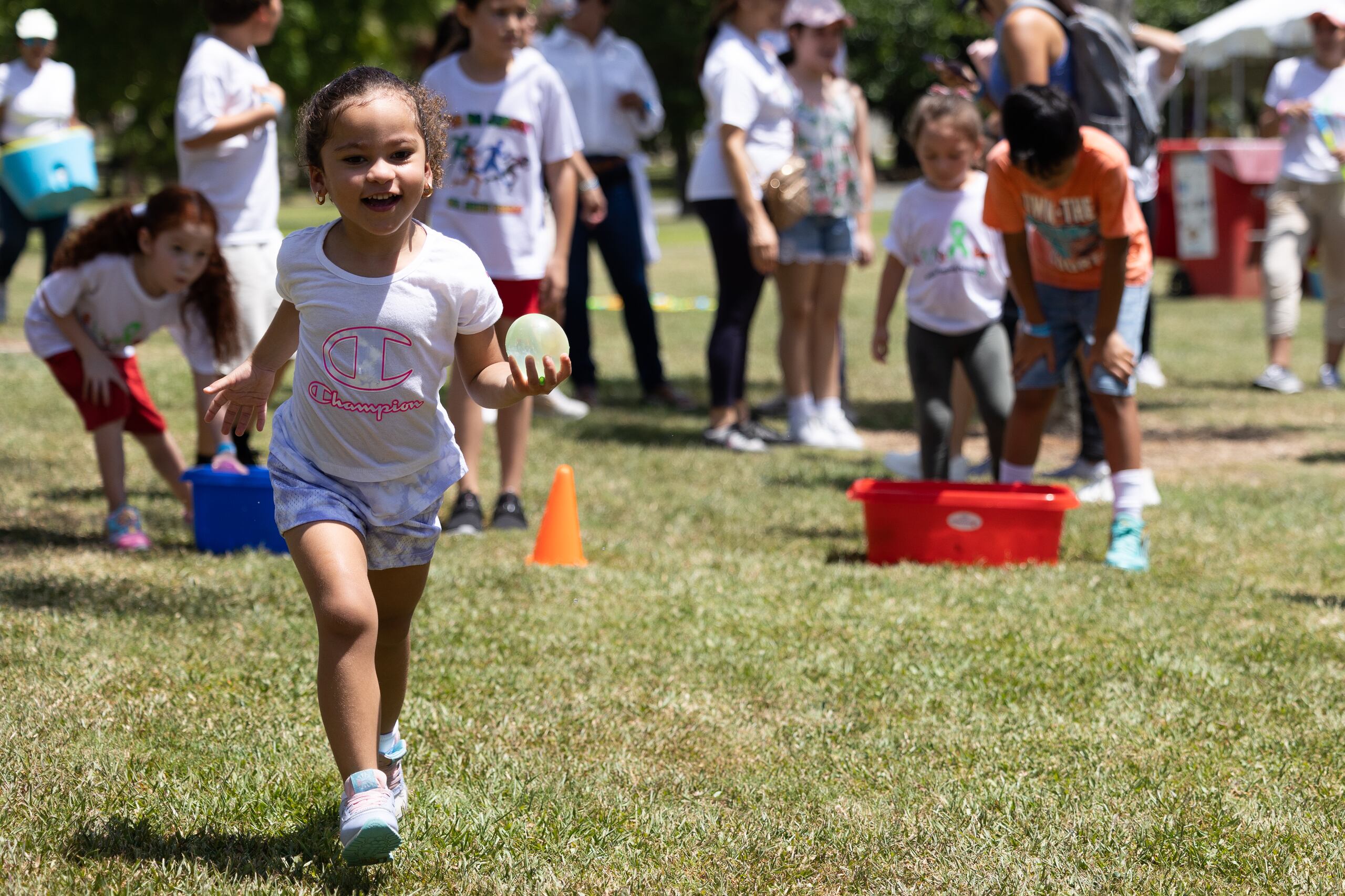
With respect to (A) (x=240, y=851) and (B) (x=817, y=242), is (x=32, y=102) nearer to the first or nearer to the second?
(B) (x=817, y=242)

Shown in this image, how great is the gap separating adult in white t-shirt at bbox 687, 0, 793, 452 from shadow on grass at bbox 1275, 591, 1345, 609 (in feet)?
10.3

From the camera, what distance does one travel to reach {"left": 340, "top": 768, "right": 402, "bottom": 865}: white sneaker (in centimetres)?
273

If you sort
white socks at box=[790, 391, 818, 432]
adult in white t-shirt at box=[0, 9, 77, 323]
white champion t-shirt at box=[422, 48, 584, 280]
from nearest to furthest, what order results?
white champion t-shirt at box=[422, 48, 584, 280]
white socks at box=[790, 391, 818, 432]
adult in white t-shirt at box=[0, 9, 77, 323]

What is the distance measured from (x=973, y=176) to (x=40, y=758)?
14.5 ft

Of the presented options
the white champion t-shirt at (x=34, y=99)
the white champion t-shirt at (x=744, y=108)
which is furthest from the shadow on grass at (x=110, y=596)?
the white champion t-shirt at (x=34, y=99)

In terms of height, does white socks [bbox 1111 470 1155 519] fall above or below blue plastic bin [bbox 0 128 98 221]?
below

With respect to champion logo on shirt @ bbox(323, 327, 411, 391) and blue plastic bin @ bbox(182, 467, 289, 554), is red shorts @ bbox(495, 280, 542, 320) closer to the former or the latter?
blue plastic bin @ bbox(182, 467, 289, 554)

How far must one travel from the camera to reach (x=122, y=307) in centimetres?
540

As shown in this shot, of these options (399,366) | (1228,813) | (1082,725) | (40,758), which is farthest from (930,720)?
(40,758)

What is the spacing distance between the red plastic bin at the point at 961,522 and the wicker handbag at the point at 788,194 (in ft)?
8.47

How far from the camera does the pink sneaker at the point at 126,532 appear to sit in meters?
5.50

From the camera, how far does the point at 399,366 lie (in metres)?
3.02

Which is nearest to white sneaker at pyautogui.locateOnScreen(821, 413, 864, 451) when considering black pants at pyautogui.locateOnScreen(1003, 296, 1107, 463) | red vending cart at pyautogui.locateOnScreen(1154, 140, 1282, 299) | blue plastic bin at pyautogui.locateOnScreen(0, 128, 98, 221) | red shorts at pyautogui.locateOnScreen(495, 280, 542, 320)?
black pants at pyautogui.locateOnScreen(1003, 296, 1107, 463)

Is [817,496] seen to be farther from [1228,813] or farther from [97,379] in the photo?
[1228,813]
